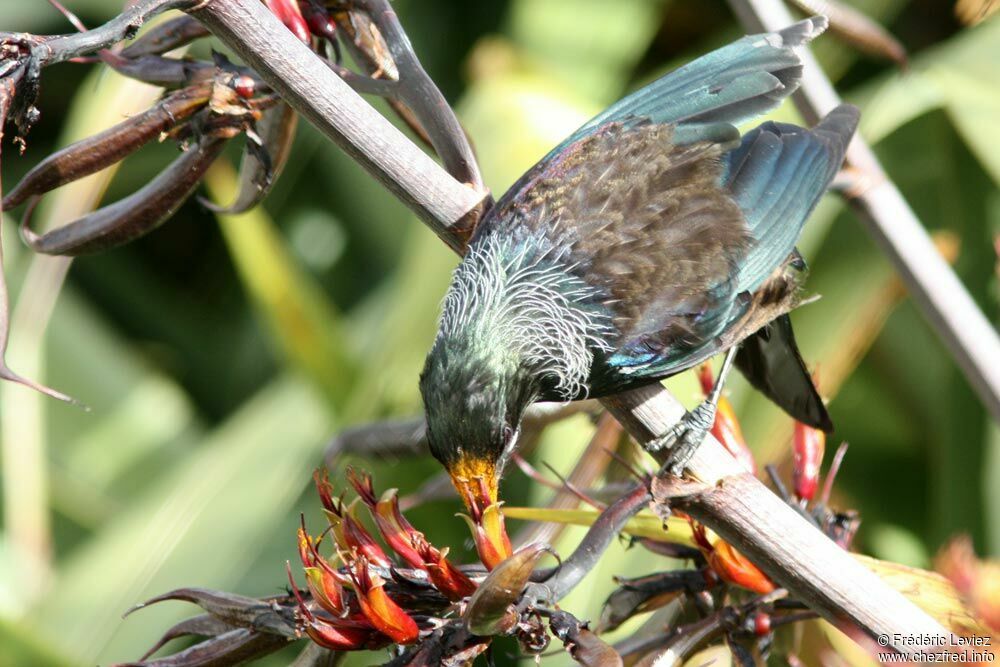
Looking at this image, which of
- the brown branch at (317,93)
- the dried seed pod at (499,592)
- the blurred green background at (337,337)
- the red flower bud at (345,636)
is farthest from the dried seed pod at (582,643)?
the blurred green background at (337,337)

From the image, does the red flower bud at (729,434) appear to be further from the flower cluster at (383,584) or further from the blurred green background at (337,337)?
the blurred green background at (337,337)

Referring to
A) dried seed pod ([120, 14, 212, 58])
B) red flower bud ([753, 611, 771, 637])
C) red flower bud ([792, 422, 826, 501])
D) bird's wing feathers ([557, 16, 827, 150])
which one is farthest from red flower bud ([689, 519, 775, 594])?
dried seed pod ([120, 14, 212, 58])

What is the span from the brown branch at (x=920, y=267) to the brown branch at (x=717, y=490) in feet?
1.45

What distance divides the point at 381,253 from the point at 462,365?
2025mm

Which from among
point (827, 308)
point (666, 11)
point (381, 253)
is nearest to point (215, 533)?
point (381, 253)

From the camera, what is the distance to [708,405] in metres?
1.07

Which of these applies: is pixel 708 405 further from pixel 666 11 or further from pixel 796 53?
pixel 666 11

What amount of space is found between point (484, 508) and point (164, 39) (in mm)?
504

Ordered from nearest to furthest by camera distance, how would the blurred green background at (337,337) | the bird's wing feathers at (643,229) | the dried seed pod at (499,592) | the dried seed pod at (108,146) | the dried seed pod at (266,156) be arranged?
the dried seed pod at (499,592)
the dried seed pod at (108,146)
the dried seed pod at (266,156)
the bird's wing feathers at (643,229)
the blurred green background at (337,337)

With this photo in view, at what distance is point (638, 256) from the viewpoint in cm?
120

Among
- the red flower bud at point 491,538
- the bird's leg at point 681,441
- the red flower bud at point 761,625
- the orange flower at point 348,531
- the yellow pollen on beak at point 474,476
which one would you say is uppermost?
the orange flower at point 348,531

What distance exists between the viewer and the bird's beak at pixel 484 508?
0.86m

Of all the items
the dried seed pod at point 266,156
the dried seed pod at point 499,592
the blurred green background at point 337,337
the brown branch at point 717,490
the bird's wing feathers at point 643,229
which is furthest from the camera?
the blurred green background at point 337,337

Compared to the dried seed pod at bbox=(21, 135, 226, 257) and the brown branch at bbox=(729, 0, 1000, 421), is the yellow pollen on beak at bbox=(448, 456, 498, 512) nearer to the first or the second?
the dried seed pod at bbox=(21, 135, 226, 257)
